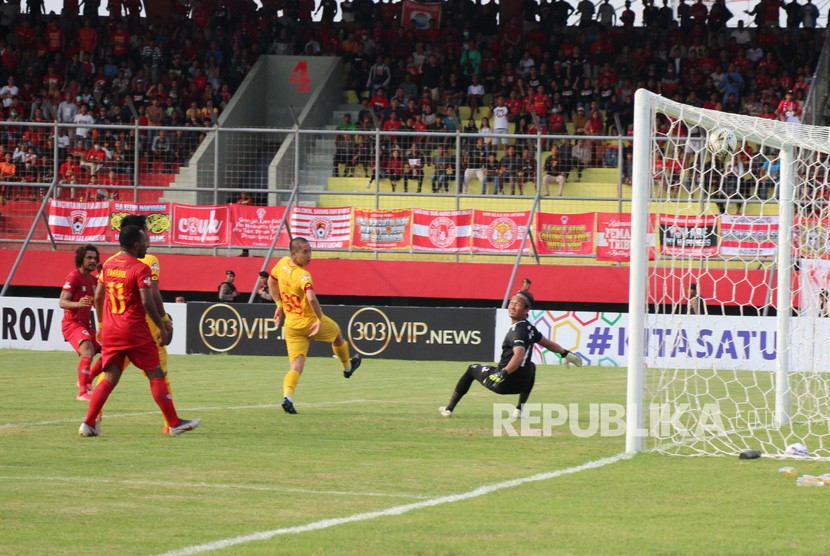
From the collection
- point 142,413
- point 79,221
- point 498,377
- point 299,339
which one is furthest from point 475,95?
point 498,377

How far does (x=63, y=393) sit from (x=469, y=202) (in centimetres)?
1308

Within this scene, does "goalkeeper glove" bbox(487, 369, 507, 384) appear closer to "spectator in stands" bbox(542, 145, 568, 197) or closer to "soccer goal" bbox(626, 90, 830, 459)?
"soccer goal" bbox(626, 90, 830, 459)

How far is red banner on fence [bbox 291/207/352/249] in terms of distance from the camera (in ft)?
89.4

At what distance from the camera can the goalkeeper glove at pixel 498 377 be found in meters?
12.8

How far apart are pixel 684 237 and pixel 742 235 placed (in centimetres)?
567

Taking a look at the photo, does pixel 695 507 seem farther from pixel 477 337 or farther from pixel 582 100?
pixel 582 100

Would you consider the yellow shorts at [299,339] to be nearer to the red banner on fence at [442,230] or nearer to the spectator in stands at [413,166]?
the red banner on fence at [442,230]

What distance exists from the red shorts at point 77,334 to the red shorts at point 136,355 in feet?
13.0

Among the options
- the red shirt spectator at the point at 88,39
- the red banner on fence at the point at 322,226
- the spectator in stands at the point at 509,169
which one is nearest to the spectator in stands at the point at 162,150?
the red banner on fence at the point at 322,226

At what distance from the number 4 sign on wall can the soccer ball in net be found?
23796 mm

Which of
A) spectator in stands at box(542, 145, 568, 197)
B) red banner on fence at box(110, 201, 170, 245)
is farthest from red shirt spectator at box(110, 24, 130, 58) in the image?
spectator in stands at box(542, 145, 568, 197)

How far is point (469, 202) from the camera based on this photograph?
27.5 metres

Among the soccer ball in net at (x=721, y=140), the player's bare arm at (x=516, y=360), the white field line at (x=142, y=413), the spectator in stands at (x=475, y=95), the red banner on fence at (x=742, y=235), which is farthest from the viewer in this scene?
the spectator in stands at (x=475, y=95)

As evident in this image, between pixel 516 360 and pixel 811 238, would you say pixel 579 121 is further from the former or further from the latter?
pixel 516 360
